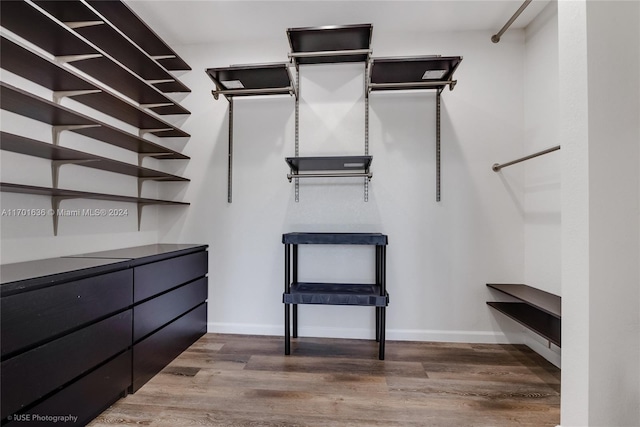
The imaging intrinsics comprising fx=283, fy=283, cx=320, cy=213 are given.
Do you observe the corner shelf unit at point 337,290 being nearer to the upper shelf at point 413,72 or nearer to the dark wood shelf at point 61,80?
the upper shelf at point 413,72

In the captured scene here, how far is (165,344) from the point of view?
189 cm

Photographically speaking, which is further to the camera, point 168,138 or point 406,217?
point 168,138

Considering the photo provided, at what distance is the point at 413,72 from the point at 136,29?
1.92 m

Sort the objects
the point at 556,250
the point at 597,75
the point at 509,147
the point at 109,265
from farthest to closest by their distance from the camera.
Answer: the point at 509,147 < the point at 556,250 < the point at 109,265 < the point at 597,75

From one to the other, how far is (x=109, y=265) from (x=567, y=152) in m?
2.18

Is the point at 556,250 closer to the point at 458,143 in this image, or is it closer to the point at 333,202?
the point at 458,143

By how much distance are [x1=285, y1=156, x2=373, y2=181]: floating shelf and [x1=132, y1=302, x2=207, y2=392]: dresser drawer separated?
4.46 feet

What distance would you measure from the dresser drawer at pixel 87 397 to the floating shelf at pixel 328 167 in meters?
1.58

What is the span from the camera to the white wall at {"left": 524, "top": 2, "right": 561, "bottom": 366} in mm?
1982

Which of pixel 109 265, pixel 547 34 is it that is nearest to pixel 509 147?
pixel 547 34

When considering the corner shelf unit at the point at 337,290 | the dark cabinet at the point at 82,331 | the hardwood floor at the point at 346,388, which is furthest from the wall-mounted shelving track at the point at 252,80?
the hardwood floor at the point at 346,388

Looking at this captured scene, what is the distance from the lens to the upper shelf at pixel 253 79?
6.53 feet

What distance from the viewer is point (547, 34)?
2.07 metres

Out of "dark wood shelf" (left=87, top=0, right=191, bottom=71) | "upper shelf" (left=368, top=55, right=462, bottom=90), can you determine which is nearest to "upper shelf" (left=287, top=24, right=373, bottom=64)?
"upper shelf" (left=368, top=55, right=462, bottom=90)
